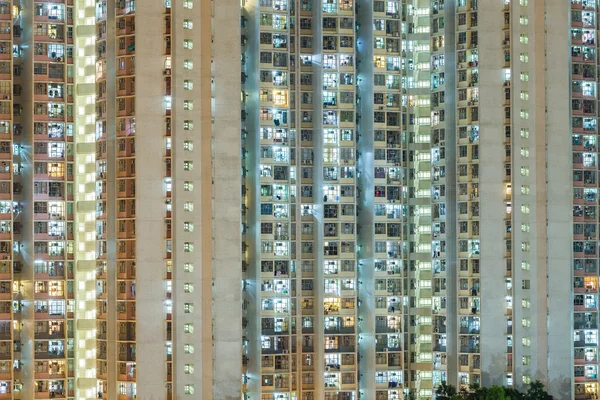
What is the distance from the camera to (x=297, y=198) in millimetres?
98438

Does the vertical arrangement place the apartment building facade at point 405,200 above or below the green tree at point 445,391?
above

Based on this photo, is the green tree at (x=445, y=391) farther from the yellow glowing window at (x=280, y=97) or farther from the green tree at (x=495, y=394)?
the yellow glowing window at (x=280, y=97)

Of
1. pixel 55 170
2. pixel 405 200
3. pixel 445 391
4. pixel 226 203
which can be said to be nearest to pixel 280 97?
pixel 226 203

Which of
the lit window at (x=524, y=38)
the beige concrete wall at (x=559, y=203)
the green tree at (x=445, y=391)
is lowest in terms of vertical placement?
the green tree at (x=445, y=391)

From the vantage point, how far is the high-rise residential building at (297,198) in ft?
305

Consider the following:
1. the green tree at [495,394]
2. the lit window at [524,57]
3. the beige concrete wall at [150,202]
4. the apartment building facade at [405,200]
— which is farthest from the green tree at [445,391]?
the lit window at [524,57]

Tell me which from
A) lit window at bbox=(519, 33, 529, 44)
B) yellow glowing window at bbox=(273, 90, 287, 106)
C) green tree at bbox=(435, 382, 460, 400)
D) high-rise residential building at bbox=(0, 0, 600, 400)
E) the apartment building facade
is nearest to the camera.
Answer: high-rise residential building at bbox=(0, 0, 600, 400)

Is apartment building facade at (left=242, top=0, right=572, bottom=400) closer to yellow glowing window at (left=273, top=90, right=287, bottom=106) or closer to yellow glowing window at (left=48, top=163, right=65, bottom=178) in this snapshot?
yellow glowing window at (left=273, top=90, right=287, bottom=106)

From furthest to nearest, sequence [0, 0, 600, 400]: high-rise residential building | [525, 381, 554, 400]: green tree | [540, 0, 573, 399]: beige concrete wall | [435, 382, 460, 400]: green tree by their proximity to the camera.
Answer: [540, 0, 573, 399]: beige concrete wall
[435, 382, 460, 400]: green tree
[525, 381, 554, 400]: green tree
[0, 0, 600, 400]: high-rise residential building

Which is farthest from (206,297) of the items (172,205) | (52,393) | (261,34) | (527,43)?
(527,43)

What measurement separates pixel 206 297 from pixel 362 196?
48.4ft

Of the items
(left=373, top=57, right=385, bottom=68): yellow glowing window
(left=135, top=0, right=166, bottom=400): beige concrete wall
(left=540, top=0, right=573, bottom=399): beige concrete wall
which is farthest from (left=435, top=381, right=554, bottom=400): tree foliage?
(left=373, top=57, right=385, bottom=68): yellow glowing window

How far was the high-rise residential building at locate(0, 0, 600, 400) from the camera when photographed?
9300cm

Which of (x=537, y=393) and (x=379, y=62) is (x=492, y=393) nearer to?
(x=537, y=393)
